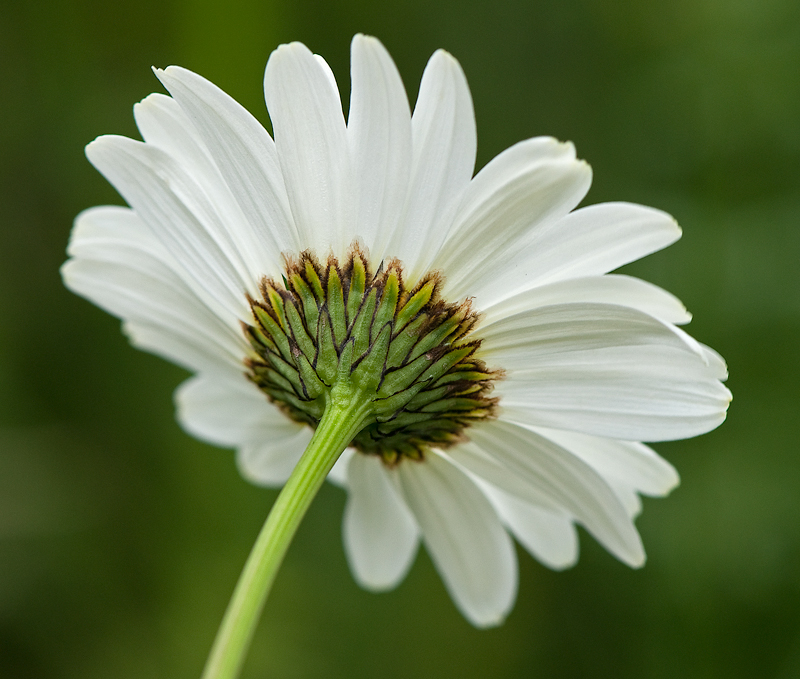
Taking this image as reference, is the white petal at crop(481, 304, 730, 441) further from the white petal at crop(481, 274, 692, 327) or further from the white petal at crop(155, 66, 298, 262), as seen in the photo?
the white petal at crop(155, 66, 298, 262)

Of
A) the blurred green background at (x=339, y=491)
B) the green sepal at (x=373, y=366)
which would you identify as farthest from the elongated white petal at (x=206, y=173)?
the blurred green background at (x=339, y=491)

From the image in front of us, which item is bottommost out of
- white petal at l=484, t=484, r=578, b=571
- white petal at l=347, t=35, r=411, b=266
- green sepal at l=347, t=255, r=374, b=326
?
white petal at l=484, t=484, r=578, b=571

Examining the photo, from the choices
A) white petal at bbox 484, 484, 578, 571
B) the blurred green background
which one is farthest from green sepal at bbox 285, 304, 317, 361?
the blurred green background

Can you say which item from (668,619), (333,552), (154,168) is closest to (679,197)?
(668,619)

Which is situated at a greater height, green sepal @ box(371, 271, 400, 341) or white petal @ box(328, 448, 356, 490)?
green sepal @ box(371, 271, 400, 341)

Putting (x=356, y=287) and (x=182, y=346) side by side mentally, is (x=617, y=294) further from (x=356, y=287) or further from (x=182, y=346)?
(x=182, y=346)

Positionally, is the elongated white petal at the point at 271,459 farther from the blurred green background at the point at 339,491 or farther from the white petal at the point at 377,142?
the blurred green background at the point at 339,491
